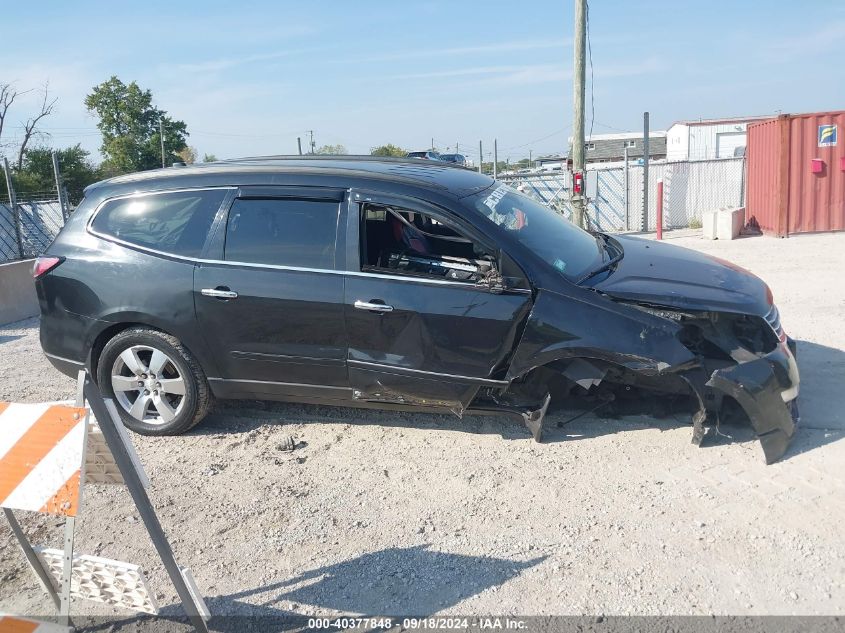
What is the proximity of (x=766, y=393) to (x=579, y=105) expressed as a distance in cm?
1066

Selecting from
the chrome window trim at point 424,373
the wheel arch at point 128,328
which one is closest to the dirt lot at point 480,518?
the chrome window trim at point 424,373

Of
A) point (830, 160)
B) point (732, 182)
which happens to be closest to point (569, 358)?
point (830, 160)

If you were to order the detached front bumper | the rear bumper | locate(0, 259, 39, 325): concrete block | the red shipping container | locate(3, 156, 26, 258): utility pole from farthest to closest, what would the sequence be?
locate(3, 156, 26, 258): utility pole, the red shipping container, locate(0, 259, 39, 325): concrete block, the rear bumper, the detached front bumper

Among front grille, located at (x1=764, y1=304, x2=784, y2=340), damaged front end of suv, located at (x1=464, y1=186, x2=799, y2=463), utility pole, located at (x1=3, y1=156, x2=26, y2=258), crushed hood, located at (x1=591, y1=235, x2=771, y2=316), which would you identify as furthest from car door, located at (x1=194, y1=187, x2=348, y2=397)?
utility pole, located at (x1=3, y1=156, x2=26, y2=258)

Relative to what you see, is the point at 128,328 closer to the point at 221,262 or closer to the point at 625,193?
the point at 221,262

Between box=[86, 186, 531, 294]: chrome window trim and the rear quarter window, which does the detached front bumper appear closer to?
box=[86, 186, 531, 294]: chrome window trim

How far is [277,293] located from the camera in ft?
15.1

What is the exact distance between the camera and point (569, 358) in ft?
14.2

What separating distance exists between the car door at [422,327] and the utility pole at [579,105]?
372 inches

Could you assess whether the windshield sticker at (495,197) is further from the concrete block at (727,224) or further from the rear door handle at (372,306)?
the concrete block at (727,224)

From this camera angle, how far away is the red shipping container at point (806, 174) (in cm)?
1309

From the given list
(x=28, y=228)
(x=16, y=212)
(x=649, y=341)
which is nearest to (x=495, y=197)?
(x=649, y=341)

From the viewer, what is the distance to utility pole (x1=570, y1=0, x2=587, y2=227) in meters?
13.4

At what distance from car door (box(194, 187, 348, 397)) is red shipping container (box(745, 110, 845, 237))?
38.3 feet
